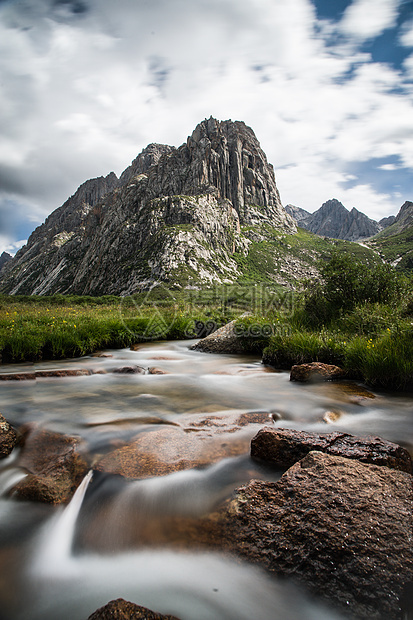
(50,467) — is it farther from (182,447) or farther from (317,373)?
(317,373)

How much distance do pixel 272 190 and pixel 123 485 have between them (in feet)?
671

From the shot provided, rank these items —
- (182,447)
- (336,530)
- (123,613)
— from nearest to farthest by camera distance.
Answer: (123,613) < (336,530) < (182,447)

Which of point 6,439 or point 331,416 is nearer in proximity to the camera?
A: point 6,439

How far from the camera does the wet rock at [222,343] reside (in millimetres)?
12977

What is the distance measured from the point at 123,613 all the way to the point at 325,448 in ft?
8.58

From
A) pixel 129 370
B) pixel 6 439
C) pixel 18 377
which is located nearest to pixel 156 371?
pixel 129 370

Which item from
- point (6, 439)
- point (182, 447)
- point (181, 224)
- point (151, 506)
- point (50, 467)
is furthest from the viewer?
point (181, 224)

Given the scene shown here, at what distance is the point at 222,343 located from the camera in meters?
13.2

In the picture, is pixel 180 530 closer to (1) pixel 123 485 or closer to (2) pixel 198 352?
(1) pixel 123 485

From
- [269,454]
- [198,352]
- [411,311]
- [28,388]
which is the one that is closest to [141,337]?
[198,352]

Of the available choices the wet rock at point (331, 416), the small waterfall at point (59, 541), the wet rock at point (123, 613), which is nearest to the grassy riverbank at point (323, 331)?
the wet rock at point (331, 416)

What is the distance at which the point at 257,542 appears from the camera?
2615mm

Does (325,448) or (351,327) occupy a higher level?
(351,327)

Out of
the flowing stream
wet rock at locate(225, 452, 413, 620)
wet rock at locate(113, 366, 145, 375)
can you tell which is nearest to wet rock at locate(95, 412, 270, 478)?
the flowing stream
